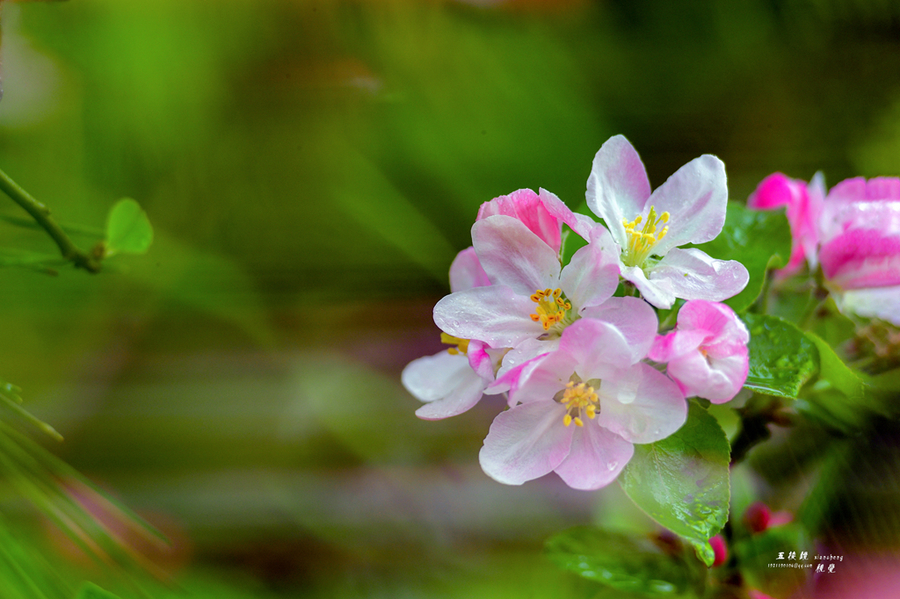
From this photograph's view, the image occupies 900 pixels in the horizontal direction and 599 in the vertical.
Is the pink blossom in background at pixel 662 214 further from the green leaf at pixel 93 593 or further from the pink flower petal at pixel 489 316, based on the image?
the green leaf at pixel 93 593

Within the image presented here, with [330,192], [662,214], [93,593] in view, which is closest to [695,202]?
[662,214]

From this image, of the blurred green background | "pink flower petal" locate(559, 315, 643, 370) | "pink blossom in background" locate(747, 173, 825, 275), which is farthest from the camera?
the blurred green background

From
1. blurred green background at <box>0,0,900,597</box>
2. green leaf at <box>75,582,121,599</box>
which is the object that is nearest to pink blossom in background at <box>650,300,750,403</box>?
green leaf at <box>75,582,121,599</box>

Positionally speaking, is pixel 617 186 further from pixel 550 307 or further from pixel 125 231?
pixel 125 231

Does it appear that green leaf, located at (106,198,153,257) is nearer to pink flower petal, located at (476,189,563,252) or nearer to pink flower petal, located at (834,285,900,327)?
pink flower petal, located at (476,189,563,252)

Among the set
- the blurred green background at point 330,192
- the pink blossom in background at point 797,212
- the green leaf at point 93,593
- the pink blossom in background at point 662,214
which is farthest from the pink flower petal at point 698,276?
the blurred green background at point 330,192

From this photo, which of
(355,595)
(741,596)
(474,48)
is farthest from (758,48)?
(355,595)

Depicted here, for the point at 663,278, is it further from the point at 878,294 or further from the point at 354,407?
the point at 354,407
